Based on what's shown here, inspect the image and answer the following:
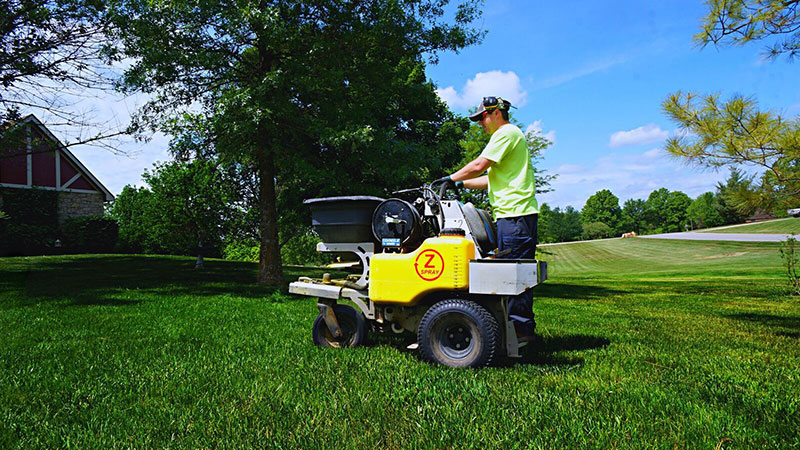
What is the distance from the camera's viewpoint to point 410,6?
11.9 meters

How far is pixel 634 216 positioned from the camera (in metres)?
110

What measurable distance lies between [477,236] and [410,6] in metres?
9.78

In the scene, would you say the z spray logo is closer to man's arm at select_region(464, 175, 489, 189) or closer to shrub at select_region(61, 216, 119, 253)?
man's arm at select_region(464, 175, 489, 189)

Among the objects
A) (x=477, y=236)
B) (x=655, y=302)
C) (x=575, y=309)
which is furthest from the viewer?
(x=655, y=302)

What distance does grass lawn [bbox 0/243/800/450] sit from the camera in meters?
2.33

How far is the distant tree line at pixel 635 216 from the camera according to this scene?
97.4 meters

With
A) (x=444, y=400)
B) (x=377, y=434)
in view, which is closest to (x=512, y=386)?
(x=444, y=400)

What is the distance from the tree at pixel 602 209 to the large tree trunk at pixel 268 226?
10590 centimetres

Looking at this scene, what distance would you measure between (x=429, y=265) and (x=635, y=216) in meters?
120

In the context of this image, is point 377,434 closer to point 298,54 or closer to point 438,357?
point 438,357

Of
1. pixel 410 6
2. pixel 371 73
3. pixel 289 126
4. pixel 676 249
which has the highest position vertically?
pixel 410 6

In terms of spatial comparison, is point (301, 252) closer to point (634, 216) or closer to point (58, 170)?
point (58, 170)

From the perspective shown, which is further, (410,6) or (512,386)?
(410,6)

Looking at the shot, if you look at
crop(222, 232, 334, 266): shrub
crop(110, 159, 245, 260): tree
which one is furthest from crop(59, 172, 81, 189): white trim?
crop(110, 159, 245, 260): tree
